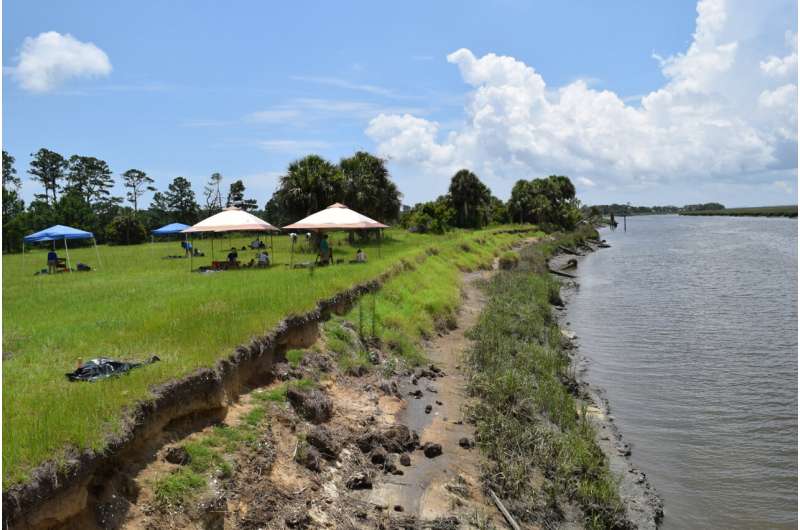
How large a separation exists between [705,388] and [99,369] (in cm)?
1503

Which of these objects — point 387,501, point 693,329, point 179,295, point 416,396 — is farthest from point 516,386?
point 693,329

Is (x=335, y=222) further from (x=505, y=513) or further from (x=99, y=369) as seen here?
(x=505, y=513)

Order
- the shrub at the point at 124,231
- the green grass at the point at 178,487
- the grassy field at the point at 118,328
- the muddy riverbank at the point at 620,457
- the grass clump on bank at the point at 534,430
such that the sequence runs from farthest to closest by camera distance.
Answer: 1. the shrub at the point at 124,231
2. the muddy riverbank at the point at 620,457
3. the grass clump on bank at the point at 534,430
4. the green grass at the point at 178,487
5. the grassy field at the point at 118,328

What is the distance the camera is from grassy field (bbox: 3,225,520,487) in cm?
669

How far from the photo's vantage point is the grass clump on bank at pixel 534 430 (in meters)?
9.30

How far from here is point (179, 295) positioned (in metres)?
15.2

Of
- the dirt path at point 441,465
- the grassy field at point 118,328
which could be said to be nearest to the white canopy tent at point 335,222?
the grassy field at point 118,328

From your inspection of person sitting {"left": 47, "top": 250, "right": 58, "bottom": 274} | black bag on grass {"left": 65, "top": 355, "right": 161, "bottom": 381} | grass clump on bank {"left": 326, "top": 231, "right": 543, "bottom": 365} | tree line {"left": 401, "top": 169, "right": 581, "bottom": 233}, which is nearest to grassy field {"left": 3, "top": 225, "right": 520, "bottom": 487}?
grass clump on bank {"left": 326, "top": 231, "right": 543, "bottom": 365}

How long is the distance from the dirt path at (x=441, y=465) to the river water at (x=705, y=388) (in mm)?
3342

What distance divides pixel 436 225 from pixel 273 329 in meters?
49.3

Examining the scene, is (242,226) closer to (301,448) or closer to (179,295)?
(179,295)

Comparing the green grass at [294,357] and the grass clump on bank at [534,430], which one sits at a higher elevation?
the green grass at [294,357]

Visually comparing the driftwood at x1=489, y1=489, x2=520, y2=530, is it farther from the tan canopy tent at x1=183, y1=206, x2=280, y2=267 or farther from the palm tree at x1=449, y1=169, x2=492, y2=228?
the palm tree at x1=449, y1=169, x2=492, y2=228

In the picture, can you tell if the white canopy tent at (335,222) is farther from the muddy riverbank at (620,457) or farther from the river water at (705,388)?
the river water at (705,388)
